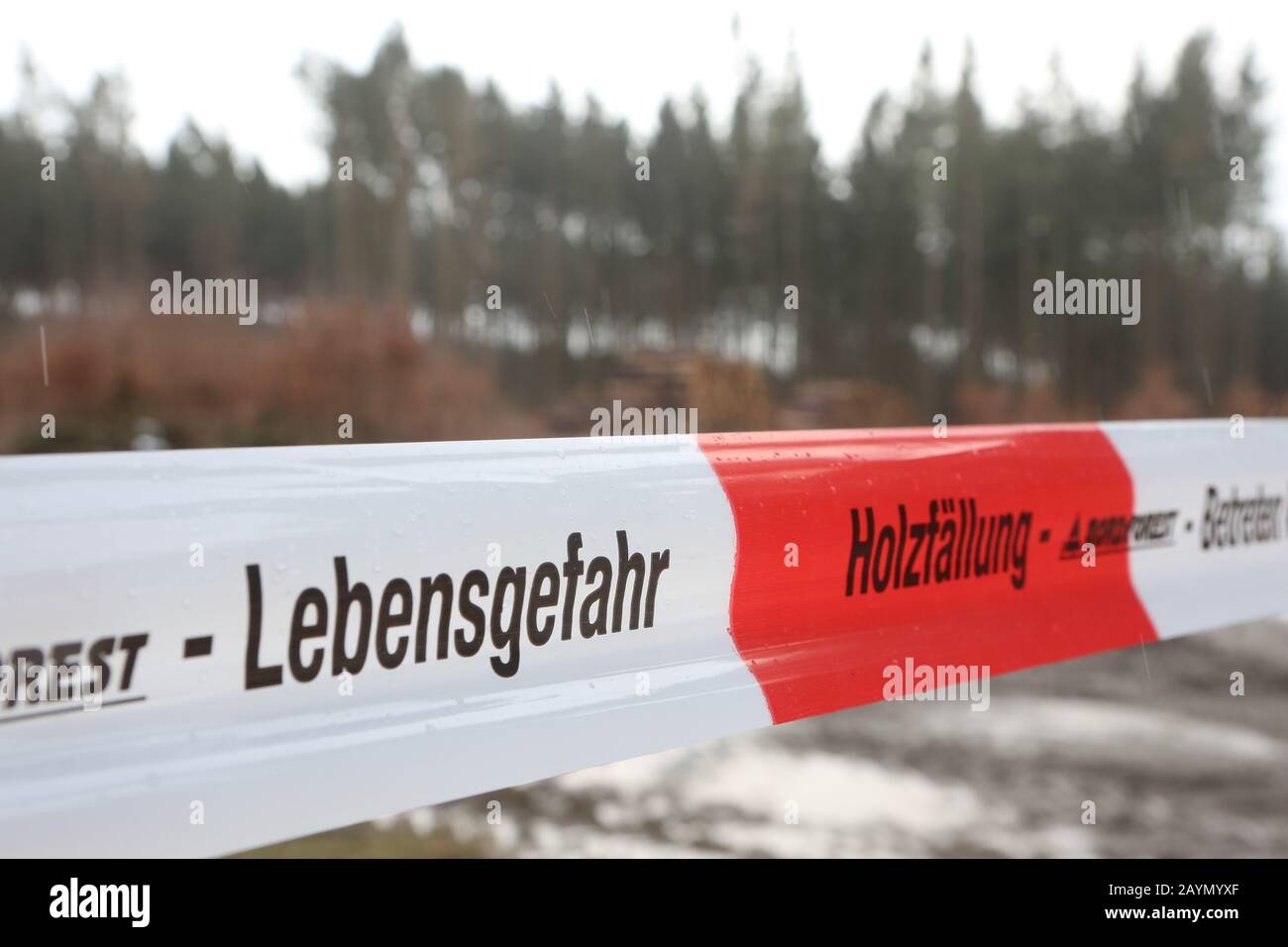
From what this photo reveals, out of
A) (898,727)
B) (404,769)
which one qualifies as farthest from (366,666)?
(898,727)

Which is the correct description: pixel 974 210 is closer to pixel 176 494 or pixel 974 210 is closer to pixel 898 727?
pixel 898 727

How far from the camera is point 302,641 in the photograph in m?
2.15

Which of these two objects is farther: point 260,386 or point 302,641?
point 260,386

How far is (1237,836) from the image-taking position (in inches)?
134

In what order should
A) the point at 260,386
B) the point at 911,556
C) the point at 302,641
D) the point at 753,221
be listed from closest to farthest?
the point at 302,641, the point at 911,556, the point at 260,386, the point at 753,221

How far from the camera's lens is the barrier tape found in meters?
1.93

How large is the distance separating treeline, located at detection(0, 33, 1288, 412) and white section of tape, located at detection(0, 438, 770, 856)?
72.4 ft

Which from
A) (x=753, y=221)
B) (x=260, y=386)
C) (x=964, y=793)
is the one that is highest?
(x=753, y=221)

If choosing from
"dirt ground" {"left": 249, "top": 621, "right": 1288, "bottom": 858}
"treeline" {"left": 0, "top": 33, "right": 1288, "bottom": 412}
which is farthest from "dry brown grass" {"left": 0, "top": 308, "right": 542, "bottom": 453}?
"dirt ground" {"left": 249, "top": 621, "right": 1288, "bottom": 858}

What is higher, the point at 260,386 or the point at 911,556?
the point at 260,386

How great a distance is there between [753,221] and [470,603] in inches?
1109

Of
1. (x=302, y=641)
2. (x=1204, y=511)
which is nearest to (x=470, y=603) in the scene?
(x=302, y=641)

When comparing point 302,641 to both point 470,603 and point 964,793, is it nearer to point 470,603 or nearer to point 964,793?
point 470,603

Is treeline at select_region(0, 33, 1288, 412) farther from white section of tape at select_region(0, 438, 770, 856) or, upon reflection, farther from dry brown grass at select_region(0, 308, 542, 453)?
white section of tape at select_region(0, 438, 770, 856)
